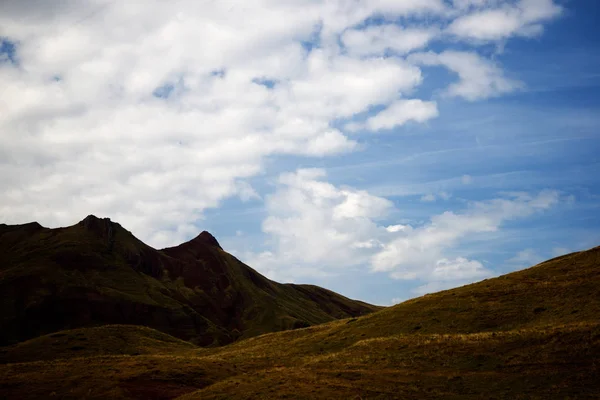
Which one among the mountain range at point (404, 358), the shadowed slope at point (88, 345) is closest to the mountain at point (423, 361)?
the mountain range at point (404, 358)

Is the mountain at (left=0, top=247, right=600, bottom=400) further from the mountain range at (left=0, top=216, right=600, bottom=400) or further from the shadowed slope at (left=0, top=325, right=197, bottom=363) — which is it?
the shadowed slope at (left=0, top=325, right=197, bottom=363)

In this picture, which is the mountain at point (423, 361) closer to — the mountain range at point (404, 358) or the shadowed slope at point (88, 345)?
the mountain range at point (404, 358)

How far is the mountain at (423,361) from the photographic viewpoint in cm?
4103

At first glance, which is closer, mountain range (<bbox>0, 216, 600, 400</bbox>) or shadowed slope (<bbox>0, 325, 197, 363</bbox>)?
mountain range (<bbox>0, 216, 600, 400</bbox>)

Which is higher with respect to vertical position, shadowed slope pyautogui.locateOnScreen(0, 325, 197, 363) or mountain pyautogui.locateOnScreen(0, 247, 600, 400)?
shadowed slope pyautogui.locateOnScreen(0, 325, 197, 363)

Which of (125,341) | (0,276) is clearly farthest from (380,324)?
(0,276)

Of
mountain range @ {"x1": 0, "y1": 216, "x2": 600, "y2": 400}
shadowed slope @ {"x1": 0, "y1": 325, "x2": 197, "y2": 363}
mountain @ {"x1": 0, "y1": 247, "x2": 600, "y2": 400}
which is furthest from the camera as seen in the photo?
shadowed slope @ {"x1": 0, "y1": 325, "x2": 197, "y2": 363}

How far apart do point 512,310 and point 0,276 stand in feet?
607

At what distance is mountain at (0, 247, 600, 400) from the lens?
135 ft

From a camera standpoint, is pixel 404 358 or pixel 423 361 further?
pixel 404 358

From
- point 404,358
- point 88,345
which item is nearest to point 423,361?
point 404,358

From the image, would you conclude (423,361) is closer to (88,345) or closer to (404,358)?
(404,358)

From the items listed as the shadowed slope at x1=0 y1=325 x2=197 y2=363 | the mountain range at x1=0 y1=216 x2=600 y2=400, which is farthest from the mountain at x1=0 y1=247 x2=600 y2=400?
the shadowed slope at x1=0 y1=325 x2=197 y2=363

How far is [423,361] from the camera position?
50000 millimetres
